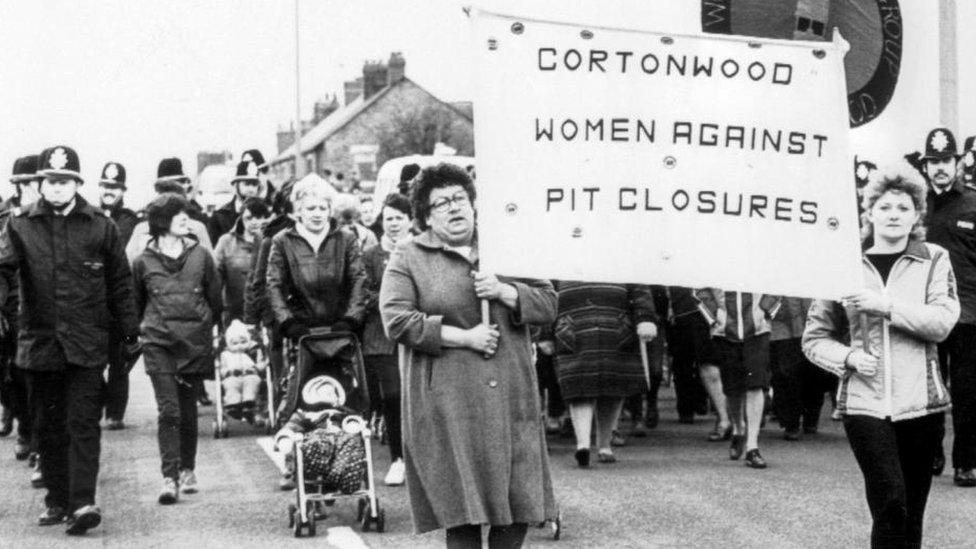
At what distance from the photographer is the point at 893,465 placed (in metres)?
Result: 7.48

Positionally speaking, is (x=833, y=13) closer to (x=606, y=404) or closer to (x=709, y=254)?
(x=709, y=254)

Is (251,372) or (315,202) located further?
(251,372)

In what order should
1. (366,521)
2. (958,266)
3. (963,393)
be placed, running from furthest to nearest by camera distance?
(958,266)
(963,393)
(366,521)

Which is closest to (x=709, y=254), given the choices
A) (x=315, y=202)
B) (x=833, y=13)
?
(x=833, y=13)

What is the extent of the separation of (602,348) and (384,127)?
8024cm

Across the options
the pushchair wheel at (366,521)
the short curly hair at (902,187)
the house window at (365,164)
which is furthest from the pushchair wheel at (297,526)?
the house window at (365,164)

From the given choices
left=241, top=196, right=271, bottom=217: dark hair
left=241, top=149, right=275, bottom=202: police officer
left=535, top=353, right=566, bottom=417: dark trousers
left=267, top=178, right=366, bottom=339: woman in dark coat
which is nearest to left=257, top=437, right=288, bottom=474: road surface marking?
left=267, top=178, right=366, bottom=339: woman in dark coat

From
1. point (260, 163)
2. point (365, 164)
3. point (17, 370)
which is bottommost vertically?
point (17, 370)

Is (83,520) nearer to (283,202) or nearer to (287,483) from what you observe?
(287,483)

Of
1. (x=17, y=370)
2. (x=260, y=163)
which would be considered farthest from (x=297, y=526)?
(x=260, y=163)

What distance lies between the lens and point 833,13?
8.74 metres

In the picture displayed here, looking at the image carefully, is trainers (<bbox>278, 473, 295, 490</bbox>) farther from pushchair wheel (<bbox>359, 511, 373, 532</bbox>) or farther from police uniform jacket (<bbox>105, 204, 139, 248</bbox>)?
police uniform jacket (<bbox>105, 204, 139, 248</bbox>)

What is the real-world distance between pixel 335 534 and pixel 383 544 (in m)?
0.49

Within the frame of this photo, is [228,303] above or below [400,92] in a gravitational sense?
below
